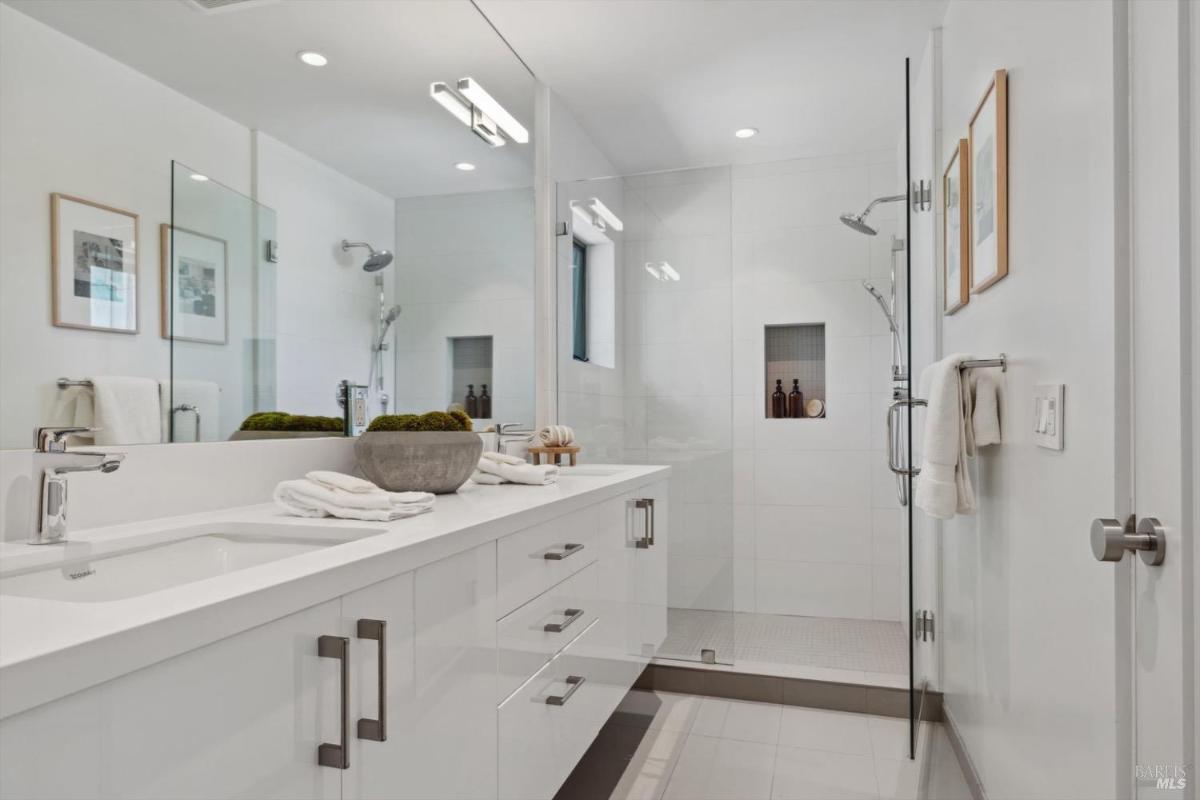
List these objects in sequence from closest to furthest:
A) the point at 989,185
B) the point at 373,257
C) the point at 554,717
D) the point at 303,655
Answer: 1. the point at 303,655
2. the point at 554,717
3. the point at 989,185
4. the point at 373,257

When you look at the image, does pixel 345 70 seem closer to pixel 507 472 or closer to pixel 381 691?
pixel 507 472

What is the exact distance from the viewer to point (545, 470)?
6.57ft

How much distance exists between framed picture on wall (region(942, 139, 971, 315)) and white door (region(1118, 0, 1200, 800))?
3.49 feet

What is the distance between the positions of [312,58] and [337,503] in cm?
113

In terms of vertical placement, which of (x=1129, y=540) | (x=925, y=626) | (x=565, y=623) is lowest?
(x=925, y=626)

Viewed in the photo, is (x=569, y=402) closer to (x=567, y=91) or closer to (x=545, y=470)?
(x=545, y=470)

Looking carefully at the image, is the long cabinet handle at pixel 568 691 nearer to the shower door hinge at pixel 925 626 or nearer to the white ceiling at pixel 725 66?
the shower door hinge at pixel 925 626

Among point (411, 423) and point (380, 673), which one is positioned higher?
point (411, 423)

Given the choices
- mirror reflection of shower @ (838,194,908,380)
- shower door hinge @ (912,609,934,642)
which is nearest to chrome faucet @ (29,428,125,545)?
shower door hinge @ (912,609,934,642)

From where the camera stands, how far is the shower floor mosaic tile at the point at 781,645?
2.79 m

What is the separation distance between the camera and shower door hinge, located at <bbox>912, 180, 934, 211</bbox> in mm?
2646

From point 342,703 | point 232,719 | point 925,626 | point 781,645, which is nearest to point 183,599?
point 232,719

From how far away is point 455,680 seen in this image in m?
1.12

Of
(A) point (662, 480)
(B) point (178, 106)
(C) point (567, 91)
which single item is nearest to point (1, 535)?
(B) point (178, 106)
